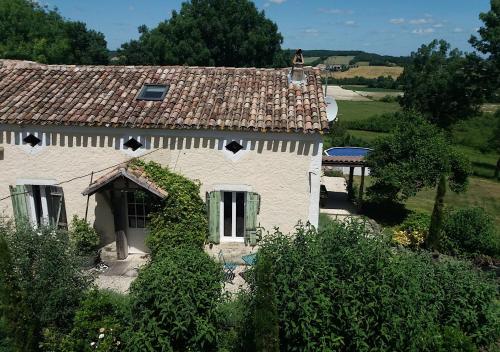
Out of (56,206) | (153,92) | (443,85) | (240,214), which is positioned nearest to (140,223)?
(56,206)

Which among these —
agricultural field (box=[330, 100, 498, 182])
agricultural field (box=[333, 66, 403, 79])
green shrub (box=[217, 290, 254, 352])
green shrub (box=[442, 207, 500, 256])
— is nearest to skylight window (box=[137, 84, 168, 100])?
green shrub (box=[217, 290, 254, 352])

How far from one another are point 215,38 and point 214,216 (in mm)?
30875

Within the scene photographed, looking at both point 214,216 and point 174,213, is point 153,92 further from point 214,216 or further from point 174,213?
point 214,216

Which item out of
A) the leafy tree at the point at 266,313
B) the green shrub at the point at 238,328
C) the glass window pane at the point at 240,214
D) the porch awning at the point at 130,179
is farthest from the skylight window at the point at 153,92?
the leafy tree at the point at 266,313

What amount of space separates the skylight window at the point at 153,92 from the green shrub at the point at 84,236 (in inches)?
177

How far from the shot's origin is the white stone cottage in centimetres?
1213

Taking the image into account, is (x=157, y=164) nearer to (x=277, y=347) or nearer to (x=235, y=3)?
(x=277, y=347)

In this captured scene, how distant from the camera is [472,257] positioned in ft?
46.3

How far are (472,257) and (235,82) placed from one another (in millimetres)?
10404

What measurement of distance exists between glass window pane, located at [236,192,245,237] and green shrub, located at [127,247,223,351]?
4.76 meters

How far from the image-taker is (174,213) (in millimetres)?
12203

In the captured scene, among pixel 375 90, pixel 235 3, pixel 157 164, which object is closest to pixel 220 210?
pixel 157 164

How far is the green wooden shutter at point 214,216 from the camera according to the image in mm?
12664

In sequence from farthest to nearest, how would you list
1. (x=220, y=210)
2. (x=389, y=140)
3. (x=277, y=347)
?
(x=389, y=140) < (x=220, y=210) < (x=277, y=347)
